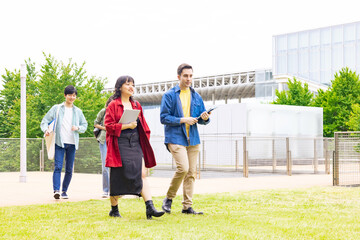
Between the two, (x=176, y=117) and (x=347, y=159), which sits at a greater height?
(x=176, y=117)

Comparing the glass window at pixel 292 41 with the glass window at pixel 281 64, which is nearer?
Result: the glass window at pixel 292 41

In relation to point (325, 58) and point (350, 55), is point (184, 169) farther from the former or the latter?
point (325, 58)

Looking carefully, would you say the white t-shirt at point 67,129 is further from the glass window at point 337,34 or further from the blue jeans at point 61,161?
the glass window at point 337,34

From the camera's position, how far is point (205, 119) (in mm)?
6480

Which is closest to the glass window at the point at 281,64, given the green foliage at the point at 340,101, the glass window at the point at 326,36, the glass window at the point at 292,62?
the glass window at the point at 292,62

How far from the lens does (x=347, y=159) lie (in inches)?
448

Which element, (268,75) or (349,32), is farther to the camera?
(349,32)

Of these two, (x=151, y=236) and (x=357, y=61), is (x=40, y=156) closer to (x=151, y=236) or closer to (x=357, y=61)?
(x=151, y=236)

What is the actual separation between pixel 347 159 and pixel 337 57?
50089 mm

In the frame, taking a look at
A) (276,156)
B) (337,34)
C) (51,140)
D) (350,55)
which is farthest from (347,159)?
(337,34)

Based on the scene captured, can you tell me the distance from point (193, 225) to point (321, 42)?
2283 inches

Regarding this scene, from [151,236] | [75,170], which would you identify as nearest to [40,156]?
[75,170]

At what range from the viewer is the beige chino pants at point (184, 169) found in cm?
652

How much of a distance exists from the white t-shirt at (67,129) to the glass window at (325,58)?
54.4 m
